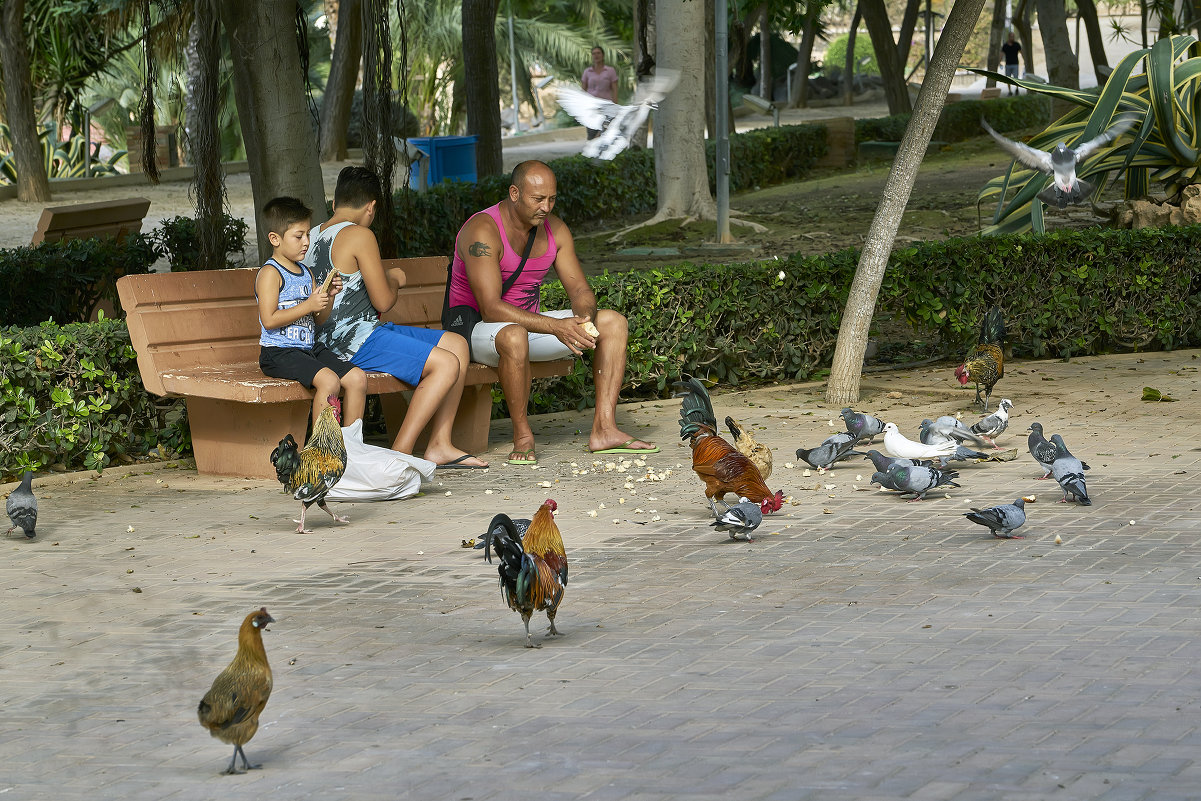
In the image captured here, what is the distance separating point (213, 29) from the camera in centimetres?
953

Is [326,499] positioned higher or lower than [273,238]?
lower

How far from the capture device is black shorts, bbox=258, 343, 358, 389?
25.3ft

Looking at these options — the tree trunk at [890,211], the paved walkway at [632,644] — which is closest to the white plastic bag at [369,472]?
the paved walkway at [632,644]

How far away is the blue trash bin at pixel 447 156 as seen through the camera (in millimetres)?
22906

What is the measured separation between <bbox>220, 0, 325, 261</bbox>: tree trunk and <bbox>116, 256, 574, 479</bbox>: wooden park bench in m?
1.10

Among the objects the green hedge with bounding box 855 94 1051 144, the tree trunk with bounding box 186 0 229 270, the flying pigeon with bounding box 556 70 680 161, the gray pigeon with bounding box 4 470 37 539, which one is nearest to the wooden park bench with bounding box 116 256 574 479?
the gray pigeon with bounding box 4 470 37 539

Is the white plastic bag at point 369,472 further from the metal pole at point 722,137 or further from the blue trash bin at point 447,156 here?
the blue trash bin at point 447,156

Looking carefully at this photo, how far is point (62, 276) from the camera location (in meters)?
11.1

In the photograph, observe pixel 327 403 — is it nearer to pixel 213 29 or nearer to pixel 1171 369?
pixel 213 29

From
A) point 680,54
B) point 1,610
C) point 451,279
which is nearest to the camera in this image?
point 1,610

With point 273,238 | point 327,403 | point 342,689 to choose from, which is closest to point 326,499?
point 327,403

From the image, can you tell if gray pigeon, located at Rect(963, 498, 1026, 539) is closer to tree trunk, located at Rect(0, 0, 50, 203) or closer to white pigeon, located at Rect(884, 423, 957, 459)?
white pigeon, located at Rect(884, 423, 957, 459)

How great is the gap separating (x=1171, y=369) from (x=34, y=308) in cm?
892

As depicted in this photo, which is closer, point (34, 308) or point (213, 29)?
point (213, 29)
